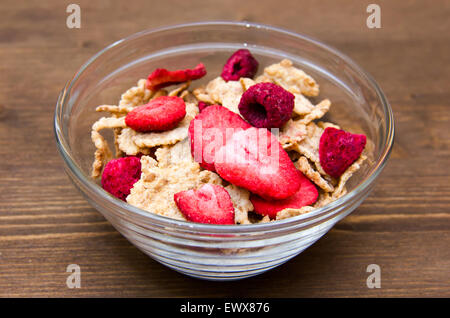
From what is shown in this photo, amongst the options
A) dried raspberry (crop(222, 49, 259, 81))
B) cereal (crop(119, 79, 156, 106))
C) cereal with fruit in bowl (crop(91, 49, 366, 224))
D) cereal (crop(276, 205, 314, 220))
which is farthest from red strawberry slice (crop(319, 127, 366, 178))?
cereal (crop(119, 79, 156, 106))

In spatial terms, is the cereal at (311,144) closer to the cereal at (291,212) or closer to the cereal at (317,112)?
the cereal at (317,112)

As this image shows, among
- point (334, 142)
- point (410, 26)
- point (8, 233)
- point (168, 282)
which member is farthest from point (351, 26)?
point (8, 233)

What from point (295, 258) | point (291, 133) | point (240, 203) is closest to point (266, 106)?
point (291, 133)

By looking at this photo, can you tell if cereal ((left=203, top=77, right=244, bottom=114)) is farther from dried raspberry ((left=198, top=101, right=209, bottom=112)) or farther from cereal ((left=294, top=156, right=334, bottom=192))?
cereal ((left=294, top=156, right=334, bottom=192))

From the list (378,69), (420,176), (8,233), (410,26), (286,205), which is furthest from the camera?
(410,26)

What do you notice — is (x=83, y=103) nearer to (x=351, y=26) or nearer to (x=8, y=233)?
(x=8, y=233)

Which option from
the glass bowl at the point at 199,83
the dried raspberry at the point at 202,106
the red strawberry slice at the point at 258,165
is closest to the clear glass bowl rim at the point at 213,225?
the glass bowl at the point at 199,83

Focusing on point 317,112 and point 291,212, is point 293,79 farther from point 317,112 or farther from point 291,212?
point 291,212
